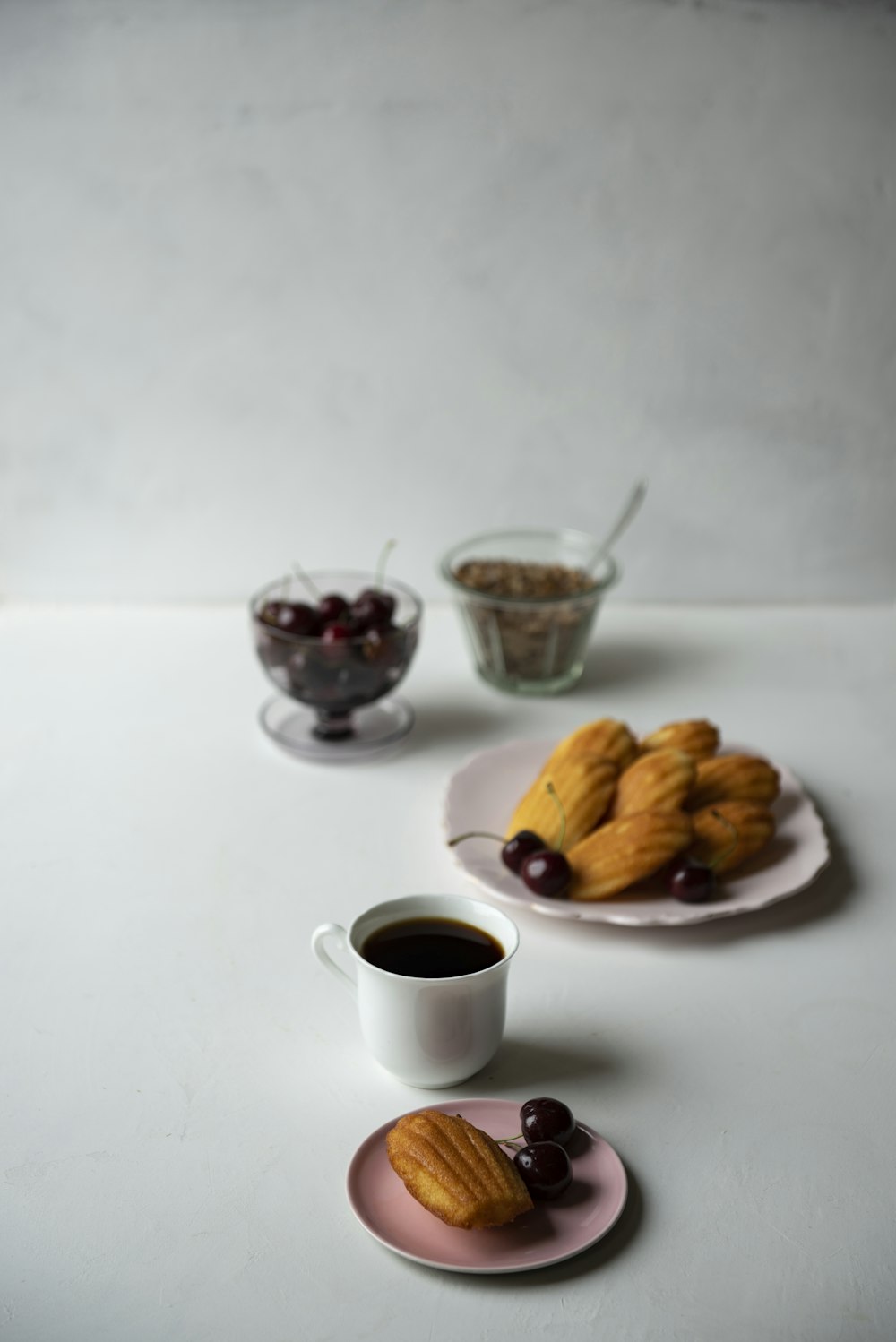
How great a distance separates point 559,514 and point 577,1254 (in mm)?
1064

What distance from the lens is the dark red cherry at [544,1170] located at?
2.35 feet

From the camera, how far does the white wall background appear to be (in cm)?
141

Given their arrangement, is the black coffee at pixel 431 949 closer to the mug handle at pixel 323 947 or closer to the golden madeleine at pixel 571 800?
the mug handle at pixel 323 947

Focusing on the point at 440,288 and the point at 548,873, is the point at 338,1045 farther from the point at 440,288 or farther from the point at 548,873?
the point at 440,288

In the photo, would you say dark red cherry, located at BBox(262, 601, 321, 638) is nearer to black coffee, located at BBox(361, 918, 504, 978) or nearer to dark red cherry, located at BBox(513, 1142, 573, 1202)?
black coffee, located at BBox(361, 918, 504, 978)

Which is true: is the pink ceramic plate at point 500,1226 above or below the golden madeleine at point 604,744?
below

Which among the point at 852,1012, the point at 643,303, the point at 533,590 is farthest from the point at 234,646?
the point at 852,1012

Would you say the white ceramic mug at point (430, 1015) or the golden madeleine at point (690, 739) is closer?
the white ceramic mug at point (430, 1015)

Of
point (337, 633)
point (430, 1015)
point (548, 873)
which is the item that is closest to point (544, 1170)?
point (430, 1015)

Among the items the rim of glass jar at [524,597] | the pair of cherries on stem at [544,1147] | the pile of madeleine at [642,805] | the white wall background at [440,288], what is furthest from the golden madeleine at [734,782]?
the white wall background at [440,288]

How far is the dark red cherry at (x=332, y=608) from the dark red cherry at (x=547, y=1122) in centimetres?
63

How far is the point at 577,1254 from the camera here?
27.7 inches

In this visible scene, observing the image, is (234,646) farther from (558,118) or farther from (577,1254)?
(577,1254)

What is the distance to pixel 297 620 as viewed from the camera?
1258 mm
